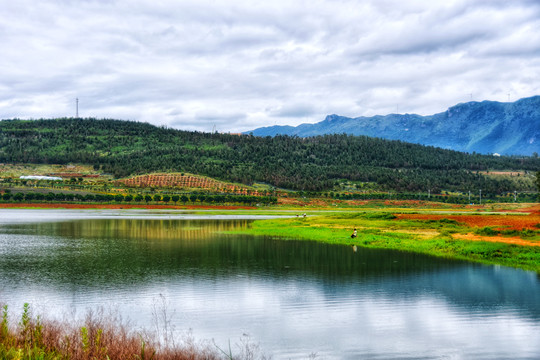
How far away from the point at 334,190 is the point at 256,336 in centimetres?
17943

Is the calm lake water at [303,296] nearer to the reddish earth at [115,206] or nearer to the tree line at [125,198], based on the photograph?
the reddish earth at [115,206]

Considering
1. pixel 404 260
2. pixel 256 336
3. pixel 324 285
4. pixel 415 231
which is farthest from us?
pixel 415 231

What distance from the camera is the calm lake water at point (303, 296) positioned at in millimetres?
17625

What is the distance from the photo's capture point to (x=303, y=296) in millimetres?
24281

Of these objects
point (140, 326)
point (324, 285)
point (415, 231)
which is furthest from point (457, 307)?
point (415, 231)

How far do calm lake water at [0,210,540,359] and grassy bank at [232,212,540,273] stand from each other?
378 cm

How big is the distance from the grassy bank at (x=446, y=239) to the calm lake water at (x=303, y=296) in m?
3.78

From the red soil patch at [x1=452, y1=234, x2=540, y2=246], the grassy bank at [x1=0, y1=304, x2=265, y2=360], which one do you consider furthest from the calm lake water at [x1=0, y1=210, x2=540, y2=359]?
the red soil patch at [x1=452, y1=234, x2=540, y2=246]

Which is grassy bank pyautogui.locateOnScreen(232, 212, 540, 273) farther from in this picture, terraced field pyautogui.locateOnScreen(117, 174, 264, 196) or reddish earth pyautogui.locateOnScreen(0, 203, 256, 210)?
terraced field pyautogui.locateOnScreen(117, 174, 264, 196)

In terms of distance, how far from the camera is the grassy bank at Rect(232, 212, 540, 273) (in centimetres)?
3803

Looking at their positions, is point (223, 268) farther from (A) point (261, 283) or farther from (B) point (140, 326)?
(B) point (140, 326)

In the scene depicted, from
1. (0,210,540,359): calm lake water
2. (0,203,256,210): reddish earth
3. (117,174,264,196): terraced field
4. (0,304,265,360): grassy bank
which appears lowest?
(0,203,256,210): reddish earth

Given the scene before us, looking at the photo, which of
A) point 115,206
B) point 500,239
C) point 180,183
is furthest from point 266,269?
point 180,183

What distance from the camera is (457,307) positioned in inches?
893
